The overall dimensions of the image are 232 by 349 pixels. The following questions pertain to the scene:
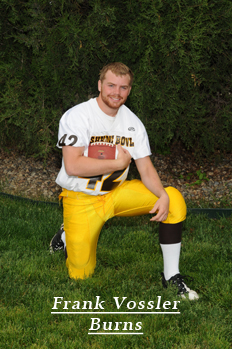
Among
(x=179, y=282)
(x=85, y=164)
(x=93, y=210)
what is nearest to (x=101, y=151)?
(x=85, y=164)

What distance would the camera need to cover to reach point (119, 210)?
359 cm

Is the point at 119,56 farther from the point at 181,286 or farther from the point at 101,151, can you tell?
the point at 181,286

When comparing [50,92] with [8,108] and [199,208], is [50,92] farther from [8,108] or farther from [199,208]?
[199,208]

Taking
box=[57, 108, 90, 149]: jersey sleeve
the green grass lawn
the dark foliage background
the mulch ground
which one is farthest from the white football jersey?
the mulch ground

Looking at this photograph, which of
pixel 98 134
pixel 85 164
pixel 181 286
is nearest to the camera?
pixel 85 164

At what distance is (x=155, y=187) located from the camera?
348cm

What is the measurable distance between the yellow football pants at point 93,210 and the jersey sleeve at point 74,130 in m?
0.51

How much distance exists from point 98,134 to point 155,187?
2.25ft

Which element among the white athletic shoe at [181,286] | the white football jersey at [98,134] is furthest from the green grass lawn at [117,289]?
the white football jersey at [98,134]

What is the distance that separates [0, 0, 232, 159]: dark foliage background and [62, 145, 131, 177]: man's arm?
2.28 metres

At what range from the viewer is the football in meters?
3.44

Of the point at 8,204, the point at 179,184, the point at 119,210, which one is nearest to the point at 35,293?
the point at 119,210

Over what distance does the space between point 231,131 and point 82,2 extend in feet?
10.3

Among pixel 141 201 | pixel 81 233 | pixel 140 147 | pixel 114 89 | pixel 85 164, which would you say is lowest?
pixel 81 233
